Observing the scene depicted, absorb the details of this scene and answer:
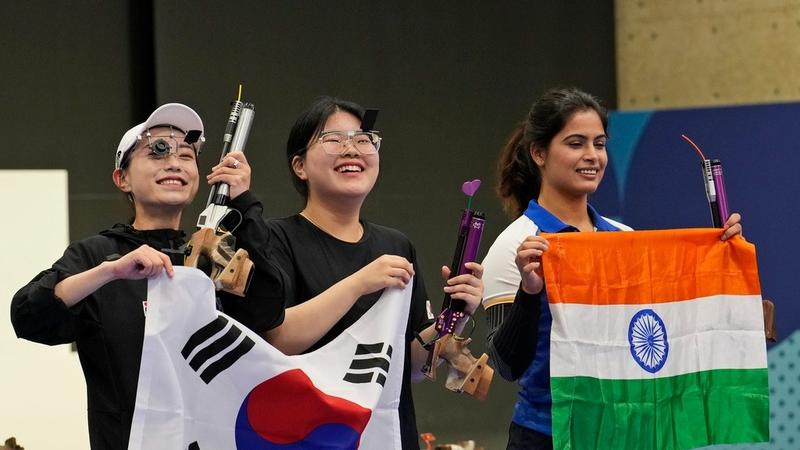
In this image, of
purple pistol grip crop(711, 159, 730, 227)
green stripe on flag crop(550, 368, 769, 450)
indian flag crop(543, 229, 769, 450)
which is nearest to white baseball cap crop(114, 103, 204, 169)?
indian flag crop(543, 229, 769, 450)

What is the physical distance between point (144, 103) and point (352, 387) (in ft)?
8.86

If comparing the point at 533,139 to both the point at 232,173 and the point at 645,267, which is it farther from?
the point at 232,173

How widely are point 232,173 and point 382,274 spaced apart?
1.21 feet

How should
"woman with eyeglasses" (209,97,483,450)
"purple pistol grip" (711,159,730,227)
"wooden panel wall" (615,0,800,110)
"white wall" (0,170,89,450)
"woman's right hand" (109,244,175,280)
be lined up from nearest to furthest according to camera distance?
"woman's right hand" (109,244,175,280) → "woman with eyeglasses" (209,97,483,450) → "purple pistol grip" (711,159,730,227) → "white wall" (0,170,89,450) → "wooden panel wall" (615,0,800,110)

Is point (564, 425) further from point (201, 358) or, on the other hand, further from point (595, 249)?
point (201, 358)

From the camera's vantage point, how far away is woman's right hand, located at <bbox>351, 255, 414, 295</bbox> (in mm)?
2395

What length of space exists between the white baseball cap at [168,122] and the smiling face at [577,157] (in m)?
0.84

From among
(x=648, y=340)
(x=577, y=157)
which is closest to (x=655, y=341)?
(x=648, y=340)

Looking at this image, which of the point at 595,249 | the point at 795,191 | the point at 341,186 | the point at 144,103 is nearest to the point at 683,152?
the point at 795,191

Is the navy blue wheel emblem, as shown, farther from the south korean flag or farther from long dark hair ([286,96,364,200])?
long dark hair ([286,96,364,200])

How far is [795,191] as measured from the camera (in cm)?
494

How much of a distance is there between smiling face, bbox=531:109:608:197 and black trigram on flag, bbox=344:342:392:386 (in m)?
0.64

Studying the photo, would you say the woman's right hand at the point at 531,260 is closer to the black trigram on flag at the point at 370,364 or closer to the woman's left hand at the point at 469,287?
the woman's left hand at the point at 469,287

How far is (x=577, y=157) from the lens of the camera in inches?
109
